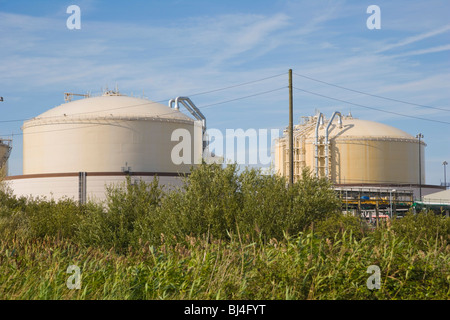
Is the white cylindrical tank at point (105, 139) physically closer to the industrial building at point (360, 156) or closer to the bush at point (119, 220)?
the industrial building at point (360, 156)

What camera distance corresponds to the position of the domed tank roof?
53.7 meters

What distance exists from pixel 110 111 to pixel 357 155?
29993 millimetres

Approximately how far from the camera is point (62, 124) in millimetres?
53875

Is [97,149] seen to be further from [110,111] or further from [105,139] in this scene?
[110,111]

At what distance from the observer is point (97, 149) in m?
52.5

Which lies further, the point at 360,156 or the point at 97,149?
the point at 360,156

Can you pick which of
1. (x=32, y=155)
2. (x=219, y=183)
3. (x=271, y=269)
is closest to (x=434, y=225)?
(x=219, y=183)

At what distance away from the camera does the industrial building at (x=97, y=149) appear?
51062 mm

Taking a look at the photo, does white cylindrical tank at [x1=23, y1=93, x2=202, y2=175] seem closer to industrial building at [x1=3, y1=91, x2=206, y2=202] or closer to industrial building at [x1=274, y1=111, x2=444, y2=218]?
industrial building at [x1=3, y1=91, x2=206, y2=202]

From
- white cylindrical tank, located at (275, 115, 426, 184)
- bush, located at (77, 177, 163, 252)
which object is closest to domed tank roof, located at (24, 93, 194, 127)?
white cylindrical tank, located at (275, 115, 426, 184)

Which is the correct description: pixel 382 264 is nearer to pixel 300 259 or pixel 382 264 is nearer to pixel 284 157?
pixel 300 259

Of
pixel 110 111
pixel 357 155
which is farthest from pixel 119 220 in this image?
pixel 357 155

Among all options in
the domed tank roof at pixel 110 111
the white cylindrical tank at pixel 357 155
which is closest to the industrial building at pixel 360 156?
the white cylindrical tank at pixel 357 155

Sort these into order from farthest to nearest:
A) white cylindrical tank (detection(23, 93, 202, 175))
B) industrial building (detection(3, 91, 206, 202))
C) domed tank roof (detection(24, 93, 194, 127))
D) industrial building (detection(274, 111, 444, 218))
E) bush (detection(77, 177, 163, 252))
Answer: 1. industrial building (detection(274, 111, 444, 218))
2. domed tank roof (detection(24, 93, 194, 127))
3. white cylindrical tank (detection(23, 93, 202, 175))
4. industrial building (detection(3, 91, 206, 202))
5. bush (detection(77, 177, 163, 252))
